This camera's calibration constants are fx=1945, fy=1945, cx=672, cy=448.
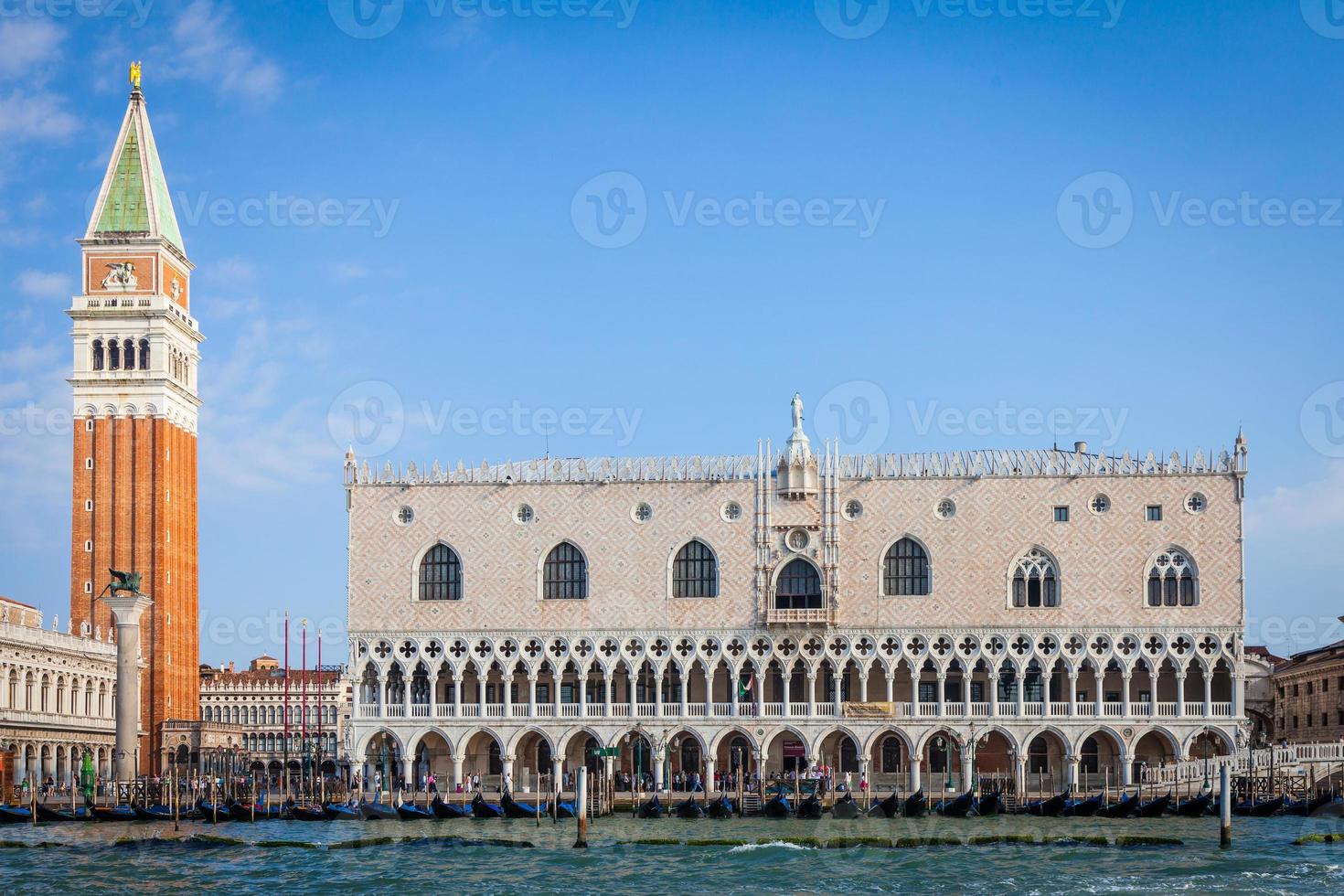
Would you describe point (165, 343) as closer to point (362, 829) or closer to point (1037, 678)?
point (362, 829)

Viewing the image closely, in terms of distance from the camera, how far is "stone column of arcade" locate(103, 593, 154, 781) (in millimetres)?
51469

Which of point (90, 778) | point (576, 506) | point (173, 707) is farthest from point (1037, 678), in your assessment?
point (173, 707)

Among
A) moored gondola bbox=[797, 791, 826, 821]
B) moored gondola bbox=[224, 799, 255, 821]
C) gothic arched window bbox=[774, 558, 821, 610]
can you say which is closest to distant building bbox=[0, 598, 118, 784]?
moored gondola bbox=[224, 799, 255, 821]

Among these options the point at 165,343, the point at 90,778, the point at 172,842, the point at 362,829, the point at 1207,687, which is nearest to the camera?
the point at 172,842

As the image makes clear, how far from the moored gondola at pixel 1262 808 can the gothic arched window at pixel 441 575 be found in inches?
897

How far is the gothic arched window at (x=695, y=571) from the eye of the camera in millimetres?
56406

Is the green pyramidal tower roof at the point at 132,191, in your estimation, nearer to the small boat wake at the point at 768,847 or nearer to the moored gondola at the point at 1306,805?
the small boat wake at the point at 768,847

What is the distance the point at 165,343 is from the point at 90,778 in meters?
18.6

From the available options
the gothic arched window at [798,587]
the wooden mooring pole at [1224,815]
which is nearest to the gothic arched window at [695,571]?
the gothic arched window at [798,587]

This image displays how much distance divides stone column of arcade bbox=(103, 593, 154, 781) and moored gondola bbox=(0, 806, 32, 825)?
3336 millimetres

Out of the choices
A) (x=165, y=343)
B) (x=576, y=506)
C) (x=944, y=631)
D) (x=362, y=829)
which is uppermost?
(x=165, y=343)

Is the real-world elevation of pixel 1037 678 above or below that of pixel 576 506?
below

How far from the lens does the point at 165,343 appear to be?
71.4 m

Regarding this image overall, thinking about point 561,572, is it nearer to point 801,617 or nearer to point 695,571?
point 695,571
